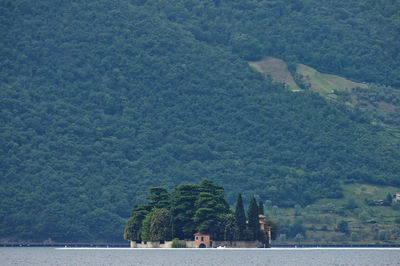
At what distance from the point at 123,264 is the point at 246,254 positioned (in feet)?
115

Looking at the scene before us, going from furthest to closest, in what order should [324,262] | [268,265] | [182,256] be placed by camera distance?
[182,256] < [324,262] < [268,265]

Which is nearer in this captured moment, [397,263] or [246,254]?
[397,263]

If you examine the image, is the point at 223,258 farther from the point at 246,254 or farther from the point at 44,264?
the point at 44,264

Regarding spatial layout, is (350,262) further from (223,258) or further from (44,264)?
(44,264)

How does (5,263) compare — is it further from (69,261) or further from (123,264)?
(123,264)

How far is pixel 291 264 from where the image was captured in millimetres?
153625

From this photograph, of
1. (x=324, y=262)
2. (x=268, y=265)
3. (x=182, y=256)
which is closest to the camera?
(x=268, y=265)

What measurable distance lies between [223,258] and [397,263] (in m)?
28.4

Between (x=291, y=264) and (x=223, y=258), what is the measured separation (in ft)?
50.7

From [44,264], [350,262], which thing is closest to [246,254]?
[350,262]

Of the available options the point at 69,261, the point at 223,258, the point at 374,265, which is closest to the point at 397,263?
the point at 374,265

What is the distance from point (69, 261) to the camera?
540 ft

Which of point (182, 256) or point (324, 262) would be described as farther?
point (182, 256)

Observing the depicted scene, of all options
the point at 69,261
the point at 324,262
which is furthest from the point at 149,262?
the point at 324,262
